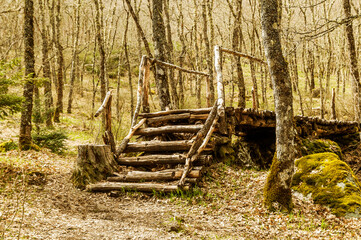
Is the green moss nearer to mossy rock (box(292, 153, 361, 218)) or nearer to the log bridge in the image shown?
mossy rock (box(292, 153, 361, 218))

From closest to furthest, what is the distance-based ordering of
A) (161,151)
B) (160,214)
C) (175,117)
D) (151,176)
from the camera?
1. (160,214)
2. (151,176)
3. (161,151)
4. (175,117)

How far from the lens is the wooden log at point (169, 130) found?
21.8 ft

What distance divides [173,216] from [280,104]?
2.55 meters

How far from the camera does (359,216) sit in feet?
14.5

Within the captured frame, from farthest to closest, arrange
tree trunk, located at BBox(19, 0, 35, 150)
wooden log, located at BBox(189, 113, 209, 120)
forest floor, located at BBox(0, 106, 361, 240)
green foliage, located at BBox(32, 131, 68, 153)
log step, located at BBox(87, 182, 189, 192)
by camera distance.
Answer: green foliage, located at BBox(32, 131, 68, 153), tree trunk, located at BBox(19, 0, 35, 150), wooden log, located at BBox(189, 113, 209, 120), log step, located at BBox(87, 182, 189, 192), forest floor, located at BBox(0, 106, 361, 240)

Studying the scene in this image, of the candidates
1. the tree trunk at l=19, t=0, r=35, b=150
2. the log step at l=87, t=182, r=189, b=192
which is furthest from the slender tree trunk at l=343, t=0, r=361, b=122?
the tree trunk at l=19, t=0, r=35, b=150

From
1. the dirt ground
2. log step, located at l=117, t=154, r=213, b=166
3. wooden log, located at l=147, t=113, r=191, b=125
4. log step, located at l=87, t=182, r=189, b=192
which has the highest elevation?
wooden log, located at l=147, t=113, r=191, b=125

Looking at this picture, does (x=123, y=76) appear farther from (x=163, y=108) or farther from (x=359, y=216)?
(x=359, y=216)

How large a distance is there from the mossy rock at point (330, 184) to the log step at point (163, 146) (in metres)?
2.03

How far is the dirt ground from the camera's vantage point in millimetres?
3670

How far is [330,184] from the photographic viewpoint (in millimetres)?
5047

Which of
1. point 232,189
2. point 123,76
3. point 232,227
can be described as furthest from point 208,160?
point 123,76

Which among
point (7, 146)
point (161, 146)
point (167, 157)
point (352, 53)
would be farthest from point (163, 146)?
point (352, 53)

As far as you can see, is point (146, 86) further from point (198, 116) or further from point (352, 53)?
point (352, 53)
